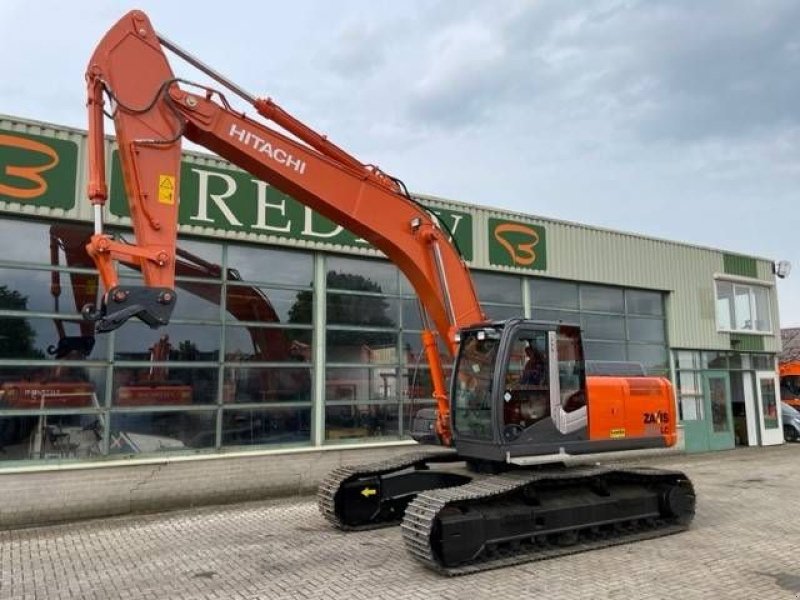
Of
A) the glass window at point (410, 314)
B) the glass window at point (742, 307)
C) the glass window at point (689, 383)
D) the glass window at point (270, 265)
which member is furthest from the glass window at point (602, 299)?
the glass window at point (270, 265)

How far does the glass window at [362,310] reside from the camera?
483 inches

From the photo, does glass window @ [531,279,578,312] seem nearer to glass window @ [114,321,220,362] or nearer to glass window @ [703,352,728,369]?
glass window @ [703,352,728,369]

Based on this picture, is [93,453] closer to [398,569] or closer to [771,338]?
[398,569]

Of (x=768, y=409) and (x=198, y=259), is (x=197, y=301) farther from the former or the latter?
(x=768, y=409)

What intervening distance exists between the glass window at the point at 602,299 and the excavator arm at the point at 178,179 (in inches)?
321

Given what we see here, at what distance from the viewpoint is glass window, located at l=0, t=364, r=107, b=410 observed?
9383 mm

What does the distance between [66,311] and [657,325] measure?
1368 cm

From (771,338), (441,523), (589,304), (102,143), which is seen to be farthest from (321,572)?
(771,338)

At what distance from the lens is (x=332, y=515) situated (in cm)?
841

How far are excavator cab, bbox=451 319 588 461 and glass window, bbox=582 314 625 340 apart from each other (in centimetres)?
787

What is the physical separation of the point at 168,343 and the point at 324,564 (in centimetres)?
509

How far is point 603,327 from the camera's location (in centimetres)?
1595

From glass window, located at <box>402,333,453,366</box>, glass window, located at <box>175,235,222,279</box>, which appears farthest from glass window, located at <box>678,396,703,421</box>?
glass window, located at <box>175,235,222,279</box>

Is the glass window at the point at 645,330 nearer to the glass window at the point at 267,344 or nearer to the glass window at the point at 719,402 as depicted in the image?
the glass window at the point at 719,402
